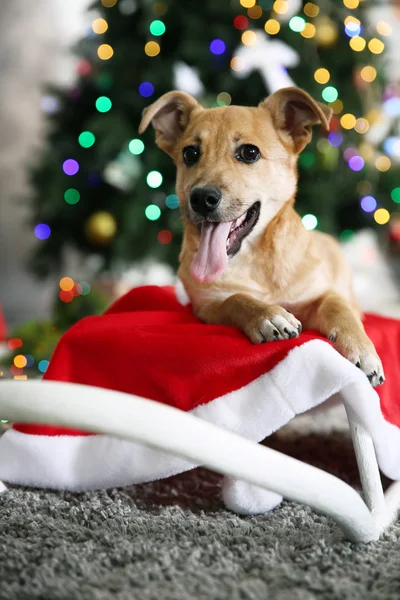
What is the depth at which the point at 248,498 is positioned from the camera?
1.28 metres

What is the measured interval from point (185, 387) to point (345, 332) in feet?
1.19

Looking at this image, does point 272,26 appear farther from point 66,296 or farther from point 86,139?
point 66,296

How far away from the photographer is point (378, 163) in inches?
143

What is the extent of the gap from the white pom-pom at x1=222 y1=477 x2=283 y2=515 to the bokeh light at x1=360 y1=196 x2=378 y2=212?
8.22 feet

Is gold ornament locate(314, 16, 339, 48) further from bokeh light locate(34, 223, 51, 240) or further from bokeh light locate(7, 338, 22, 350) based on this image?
bokeh light locate(7, 338, 22, 350)

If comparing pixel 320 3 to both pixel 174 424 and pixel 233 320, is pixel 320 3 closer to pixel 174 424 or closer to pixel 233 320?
pixel 233 320

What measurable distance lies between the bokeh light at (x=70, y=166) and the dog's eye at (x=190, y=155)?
1.79 m

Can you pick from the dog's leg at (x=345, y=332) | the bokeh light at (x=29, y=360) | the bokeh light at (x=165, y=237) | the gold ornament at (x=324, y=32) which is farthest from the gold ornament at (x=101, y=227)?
the dog's leg at (x=345, y=332)

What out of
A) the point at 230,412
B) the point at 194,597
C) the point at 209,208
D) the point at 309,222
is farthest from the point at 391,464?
the point at 309,222

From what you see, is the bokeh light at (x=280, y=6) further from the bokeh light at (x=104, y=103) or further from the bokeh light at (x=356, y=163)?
the bokeh light at (x=104, y=103)

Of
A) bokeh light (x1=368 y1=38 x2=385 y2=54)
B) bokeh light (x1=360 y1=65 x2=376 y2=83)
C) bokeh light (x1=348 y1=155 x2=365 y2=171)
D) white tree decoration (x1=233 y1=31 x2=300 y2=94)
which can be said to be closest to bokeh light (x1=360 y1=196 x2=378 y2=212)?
bokeh light (x1=348 y1=155 x2=365 y2=171)

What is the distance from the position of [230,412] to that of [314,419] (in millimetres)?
888

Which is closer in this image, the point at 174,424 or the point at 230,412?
the point at 174,424

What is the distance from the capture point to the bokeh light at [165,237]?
3.39m
